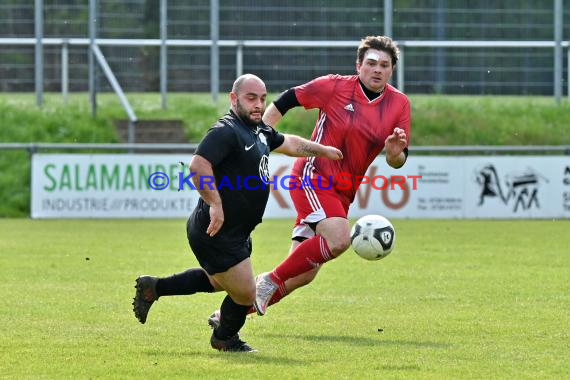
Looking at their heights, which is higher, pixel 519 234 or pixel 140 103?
pixel 140 103

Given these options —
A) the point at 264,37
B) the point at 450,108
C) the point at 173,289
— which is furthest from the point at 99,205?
the point at 173,289

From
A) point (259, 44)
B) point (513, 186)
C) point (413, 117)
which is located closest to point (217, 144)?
point (513, 186)

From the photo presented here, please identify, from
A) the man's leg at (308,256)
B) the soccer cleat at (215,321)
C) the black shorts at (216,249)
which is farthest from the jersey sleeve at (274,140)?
the soccer cleat at (215,321)

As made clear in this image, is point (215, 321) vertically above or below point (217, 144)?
below

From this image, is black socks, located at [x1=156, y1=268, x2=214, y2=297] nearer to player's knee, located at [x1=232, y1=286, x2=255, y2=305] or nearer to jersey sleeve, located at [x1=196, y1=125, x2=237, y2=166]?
player's knee, located at [x1=232, y1=286, x2=255, y2=305]

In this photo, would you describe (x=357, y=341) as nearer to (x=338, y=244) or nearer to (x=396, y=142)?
(x=338, y=244)

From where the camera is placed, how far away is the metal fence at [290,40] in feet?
95.3

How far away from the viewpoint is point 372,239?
30.0 ft

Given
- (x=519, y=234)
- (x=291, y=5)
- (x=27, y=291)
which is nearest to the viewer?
(x=27, y=291)

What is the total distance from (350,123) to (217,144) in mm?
2130

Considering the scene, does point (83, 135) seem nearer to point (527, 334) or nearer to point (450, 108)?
point (450, 108)

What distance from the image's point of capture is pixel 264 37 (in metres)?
29.2

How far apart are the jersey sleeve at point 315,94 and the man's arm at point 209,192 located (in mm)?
A: 2288

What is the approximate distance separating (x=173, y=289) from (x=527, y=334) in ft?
8.20
